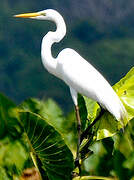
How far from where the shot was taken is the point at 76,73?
10.4 ft

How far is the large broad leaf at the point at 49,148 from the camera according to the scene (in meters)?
1.92

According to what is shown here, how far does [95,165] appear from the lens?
1905mm

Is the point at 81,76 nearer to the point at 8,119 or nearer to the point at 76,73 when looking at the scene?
the point at 76,73

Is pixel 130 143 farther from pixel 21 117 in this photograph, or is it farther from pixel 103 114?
pixel 103 114

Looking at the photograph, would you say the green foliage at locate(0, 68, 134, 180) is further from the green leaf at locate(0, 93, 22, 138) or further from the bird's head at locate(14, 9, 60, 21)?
the bird's head at locate(14, 9, 60, 21)

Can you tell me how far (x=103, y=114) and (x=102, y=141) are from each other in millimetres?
1099

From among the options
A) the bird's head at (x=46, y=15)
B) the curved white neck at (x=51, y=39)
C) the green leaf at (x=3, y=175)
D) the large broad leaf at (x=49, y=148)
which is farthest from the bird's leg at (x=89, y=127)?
the green leaf at (x=3, y=175)

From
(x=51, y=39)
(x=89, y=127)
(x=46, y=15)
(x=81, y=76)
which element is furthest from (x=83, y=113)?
(x=46, y=15)

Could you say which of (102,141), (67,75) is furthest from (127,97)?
(102,141)

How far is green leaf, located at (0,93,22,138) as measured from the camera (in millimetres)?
1758

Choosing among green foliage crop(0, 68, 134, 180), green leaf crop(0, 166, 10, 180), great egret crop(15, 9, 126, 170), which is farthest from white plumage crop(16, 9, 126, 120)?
green leaf crop(0, 166, 10, 180)

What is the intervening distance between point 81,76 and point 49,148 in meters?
1.17

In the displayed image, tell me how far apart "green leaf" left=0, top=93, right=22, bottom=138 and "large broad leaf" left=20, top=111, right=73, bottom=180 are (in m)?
0.07

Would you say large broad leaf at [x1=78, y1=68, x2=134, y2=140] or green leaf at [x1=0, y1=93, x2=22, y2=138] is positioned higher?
green leaf at [x1=0, y1=93, x2=22, y2=138]
